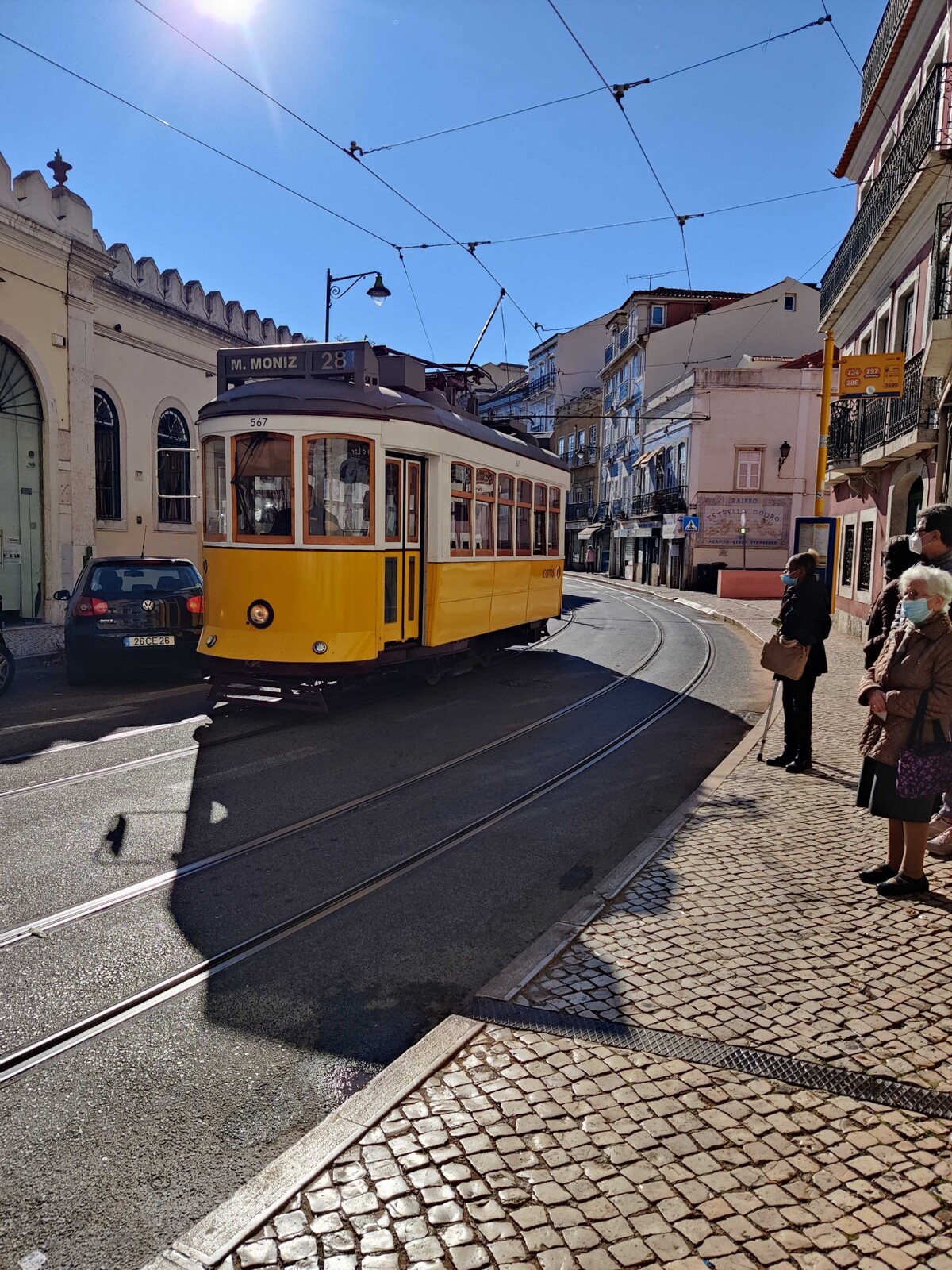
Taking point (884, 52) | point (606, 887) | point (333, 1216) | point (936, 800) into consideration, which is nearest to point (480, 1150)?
point (333, 1216)

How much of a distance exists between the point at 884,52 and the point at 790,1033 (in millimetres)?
21789

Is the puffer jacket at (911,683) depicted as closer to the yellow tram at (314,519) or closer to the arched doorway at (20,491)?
the yellow tram at (314,519)

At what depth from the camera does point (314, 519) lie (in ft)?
30.8

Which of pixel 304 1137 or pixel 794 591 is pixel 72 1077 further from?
pixel 794 591

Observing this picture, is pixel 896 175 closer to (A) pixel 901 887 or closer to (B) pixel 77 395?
(B) pixel 77 395

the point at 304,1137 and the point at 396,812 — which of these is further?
the point at 396,812

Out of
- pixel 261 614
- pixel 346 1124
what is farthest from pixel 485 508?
pixel 346 1124

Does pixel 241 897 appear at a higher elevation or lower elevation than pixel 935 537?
lower

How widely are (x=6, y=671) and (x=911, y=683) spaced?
10063 millimetres

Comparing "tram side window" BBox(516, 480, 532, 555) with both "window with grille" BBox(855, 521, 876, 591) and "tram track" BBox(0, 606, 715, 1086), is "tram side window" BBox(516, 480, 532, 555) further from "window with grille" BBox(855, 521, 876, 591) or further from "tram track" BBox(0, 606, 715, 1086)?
"window with grille" BBox(855, 521, 876, 591)

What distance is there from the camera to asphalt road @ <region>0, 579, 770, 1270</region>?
304cm

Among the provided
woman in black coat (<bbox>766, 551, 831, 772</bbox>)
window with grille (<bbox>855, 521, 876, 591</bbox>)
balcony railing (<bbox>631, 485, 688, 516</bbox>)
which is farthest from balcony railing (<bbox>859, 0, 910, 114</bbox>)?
balcony railing (<bbox>631, 485, 688, 516</bbox>)

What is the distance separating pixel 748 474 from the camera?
4238cm

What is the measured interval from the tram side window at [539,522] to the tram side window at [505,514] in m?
1.18
